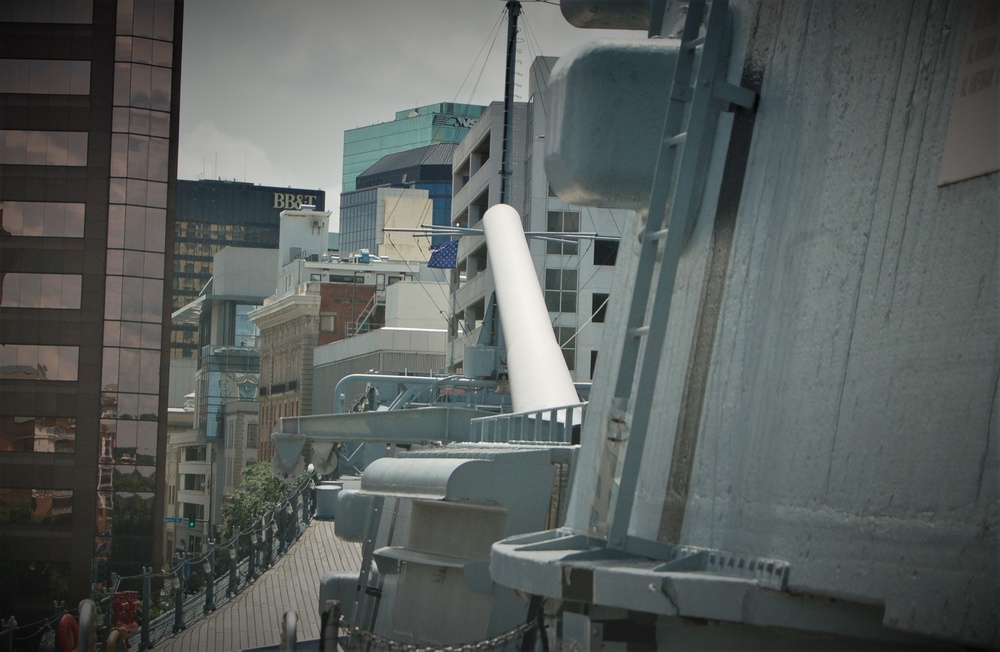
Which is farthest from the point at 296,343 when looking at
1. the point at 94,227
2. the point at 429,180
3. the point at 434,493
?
the point at 434,493

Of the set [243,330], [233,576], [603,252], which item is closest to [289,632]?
[233,576]

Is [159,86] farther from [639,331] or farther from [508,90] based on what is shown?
[639,331]

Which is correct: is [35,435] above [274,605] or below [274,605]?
above

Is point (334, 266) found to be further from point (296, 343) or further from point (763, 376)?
point (763, 376)

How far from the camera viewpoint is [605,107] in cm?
508

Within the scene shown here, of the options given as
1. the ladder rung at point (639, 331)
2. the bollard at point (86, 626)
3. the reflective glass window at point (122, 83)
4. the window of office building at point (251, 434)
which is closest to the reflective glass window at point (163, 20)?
the reflective glass window at point (122, 83)

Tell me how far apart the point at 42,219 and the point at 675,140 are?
44685 mm

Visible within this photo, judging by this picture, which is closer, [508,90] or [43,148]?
[508,90]

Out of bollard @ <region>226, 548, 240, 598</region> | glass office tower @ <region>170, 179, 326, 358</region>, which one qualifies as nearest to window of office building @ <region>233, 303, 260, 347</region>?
glass office tower @ <region>170, 179, 326, 358</region>

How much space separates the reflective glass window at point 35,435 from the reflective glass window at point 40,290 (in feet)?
12.1

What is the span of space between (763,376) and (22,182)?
44.6 metres

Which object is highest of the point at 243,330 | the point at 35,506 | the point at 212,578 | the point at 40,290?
the point at 243,330

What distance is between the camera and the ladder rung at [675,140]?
472 centimetres

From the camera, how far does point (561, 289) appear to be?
54.6m
